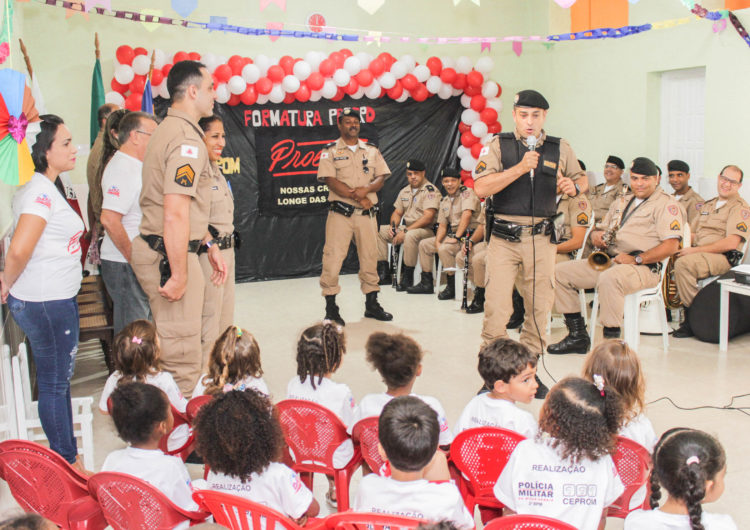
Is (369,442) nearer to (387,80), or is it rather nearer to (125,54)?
(125,54)

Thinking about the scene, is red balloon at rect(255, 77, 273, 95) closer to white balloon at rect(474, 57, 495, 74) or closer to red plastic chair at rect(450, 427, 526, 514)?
white balloon at rect(474, 57, 495, 74)

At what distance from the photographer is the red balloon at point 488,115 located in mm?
8195

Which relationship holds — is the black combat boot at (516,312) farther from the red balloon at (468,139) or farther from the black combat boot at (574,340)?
the red balloon at (468,139)

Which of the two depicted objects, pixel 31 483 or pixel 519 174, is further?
pixel 519 174

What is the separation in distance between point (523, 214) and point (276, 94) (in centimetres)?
408

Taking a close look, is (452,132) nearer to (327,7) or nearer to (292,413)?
(327,7)

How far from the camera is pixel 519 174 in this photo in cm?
391

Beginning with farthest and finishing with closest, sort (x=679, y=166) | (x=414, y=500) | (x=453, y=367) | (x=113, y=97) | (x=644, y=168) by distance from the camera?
(x=113, y=97) < (x=679, y=166) < (x=644, y=168) < (x=453, y=367) < (x=414, y=500)

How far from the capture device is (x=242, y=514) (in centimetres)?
181

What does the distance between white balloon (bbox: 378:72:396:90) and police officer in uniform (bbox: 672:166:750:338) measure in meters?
3.38

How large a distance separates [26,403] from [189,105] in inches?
62.3

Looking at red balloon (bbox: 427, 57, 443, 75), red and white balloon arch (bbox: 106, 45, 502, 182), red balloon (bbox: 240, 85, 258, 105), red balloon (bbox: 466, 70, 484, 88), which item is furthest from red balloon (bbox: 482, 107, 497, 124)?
red balloon (bbox: 240, 85, 258, 105)

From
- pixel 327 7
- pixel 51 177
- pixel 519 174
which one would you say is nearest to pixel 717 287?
pixel 519 174

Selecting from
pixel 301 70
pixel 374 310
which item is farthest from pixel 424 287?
pixel 301 70
